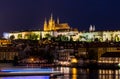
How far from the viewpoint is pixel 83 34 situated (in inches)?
2886

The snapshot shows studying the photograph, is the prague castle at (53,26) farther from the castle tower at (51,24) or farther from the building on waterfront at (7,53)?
the building on waterfront at (7,53)

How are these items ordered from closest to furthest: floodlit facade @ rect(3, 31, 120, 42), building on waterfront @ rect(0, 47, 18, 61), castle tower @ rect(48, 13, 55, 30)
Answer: building on waterfront @ rect(0, 47, 18, 61), floodlit facade @ rect(3, 31, 120, 42), castle tower @ rect(48, 13, 55, 30)

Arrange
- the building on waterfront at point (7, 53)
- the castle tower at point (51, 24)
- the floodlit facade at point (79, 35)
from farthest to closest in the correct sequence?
the castle tower at point (51, 24), the floodlit facade at point (79, 35), the building on waterfront at point (7, 53)

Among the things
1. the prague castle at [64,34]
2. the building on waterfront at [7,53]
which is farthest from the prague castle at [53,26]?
the building on waterfront at [7,53]

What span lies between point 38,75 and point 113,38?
164ft

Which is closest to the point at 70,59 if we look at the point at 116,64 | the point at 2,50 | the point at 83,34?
the point at 116,64

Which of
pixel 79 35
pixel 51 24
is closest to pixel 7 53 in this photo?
pixel 79 35

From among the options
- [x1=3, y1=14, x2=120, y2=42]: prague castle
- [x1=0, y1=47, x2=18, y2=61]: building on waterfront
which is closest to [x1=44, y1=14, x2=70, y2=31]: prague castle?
[x1=3, y1=14, x2=120, y2=42]: prague castle

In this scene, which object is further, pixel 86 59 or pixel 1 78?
pixel 86 59

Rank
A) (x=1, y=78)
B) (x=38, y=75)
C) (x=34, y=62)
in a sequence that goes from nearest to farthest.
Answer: (x=1, y=78) < (x=38, y=75) < (x=34, y=62)

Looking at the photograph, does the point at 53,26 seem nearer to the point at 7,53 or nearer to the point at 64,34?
the point at 64,34

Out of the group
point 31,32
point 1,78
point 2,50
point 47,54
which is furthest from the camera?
point 31,32

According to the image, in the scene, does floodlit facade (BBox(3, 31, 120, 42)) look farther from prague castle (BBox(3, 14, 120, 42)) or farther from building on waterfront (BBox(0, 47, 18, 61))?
building on waterfront (BBox(0, 47, 18, 61))

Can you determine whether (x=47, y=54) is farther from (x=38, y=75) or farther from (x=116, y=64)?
(x=38, y=75)
